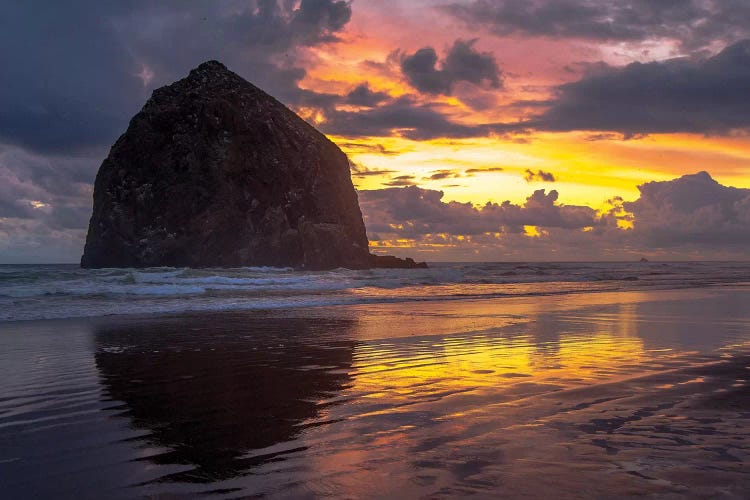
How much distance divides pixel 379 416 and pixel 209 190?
68.2 m

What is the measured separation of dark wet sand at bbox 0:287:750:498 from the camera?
415 cm

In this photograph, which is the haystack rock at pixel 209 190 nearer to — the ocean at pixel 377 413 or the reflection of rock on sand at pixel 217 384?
the ocean at pixel 377 413

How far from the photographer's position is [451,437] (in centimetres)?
518

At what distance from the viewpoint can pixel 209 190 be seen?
232 ft

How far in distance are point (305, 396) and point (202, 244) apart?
2560 inches

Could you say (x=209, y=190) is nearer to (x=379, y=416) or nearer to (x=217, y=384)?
(x=217, y=384)

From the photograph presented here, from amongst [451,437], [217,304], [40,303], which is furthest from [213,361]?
[40,303]

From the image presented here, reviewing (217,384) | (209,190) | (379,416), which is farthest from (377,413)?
(209,190)

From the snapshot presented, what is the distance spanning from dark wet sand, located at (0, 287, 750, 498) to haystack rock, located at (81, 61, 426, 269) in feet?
192

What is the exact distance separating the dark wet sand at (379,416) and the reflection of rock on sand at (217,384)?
0.03 meters

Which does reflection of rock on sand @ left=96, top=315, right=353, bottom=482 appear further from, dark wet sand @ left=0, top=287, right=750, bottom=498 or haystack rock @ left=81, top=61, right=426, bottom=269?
haystack rock @ left=81, top=61, right=426, bottom=269

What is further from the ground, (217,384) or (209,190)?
(209,190)

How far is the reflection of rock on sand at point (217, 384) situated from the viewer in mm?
5176

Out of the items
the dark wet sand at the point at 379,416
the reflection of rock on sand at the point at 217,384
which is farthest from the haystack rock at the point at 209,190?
the dark wet sand at the point at 379,416
